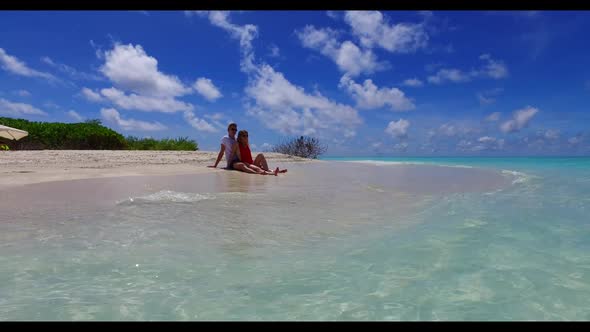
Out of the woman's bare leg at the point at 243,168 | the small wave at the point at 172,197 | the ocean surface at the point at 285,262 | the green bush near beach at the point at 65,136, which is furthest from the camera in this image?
the green bush near beach at the point at 65,136

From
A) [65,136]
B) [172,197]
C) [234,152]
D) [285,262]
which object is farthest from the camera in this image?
[65,136]

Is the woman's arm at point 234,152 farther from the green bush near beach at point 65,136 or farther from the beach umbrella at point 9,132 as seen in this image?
the green bush near beach at point 65,136

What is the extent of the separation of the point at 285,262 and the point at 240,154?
8.19 m

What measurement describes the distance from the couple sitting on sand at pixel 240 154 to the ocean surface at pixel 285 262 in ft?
18.7

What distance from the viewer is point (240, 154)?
10.4 m

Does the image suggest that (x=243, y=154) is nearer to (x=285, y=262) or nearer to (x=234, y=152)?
(x=234, y=152)

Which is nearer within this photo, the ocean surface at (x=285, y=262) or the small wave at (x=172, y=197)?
the ocean surface at (x=285, y=262)

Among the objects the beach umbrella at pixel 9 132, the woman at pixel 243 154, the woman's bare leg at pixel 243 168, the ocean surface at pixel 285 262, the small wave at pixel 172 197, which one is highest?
the beach umbrella at pixel 9 132

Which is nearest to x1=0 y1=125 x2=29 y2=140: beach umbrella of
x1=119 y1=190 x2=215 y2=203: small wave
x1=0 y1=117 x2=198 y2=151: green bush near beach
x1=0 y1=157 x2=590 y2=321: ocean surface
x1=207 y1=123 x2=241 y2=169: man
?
x1=0 y1=117 x2=198 y2=151: green bush near beach

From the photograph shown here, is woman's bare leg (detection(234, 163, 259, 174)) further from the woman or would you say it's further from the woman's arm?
the woman's arm

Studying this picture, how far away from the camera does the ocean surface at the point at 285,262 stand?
1715mm

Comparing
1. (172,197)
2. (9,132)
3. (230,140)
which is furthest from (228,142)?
(9,132)

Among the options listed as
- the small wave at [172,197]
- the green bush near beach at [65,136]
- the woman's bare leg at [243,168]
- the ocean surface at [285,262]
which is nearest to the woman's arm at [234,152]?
the woman's bare leg at [243,168]

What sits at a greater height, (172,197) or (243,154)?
(243,154)
